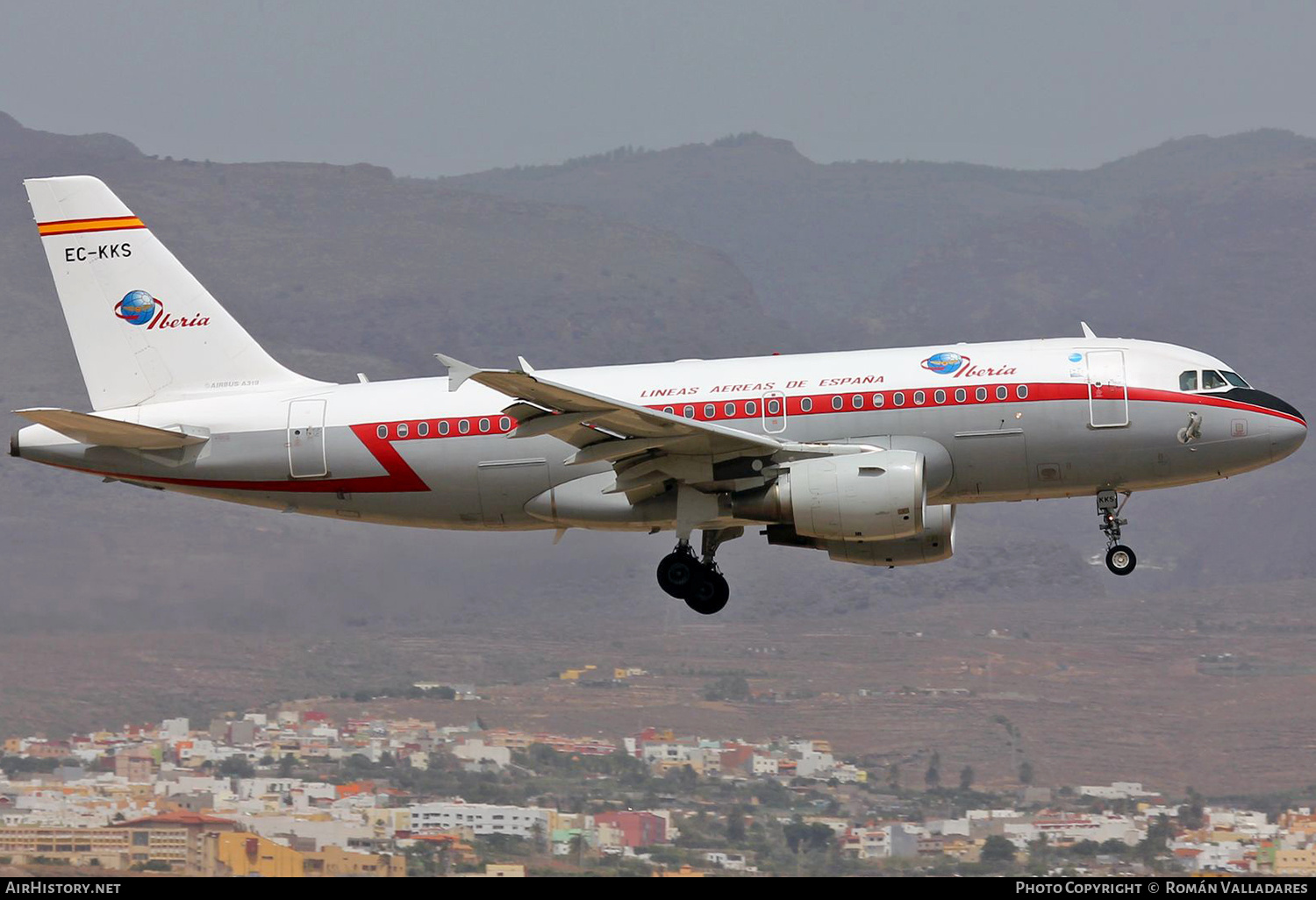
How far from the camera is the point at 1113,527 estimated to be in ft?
130

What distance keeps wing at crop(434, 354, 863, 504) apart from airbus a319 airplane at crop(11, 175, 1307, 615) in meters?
0.05

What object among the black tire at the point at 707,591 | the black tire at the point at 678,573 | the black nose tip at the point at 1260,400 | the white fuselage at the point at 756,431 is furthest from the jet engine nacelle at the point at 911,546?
the black nose tip at the point at 1260,400

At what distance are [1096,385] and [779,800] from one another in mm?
78017

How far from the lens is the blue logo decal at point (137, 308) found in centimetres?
4350

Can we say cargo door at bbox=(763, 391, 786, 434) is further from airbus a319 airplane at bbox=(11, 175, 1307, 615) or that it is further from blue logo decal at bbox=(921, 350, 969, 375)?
blue logo decal at bbox=(921, 350, 969, 375)

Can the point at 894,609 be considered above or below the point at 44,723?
above

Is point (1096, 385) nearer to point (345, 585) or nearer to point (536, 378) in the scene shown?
point (536, 378)

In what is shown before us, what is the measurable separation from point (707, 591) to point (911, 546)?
173 inches

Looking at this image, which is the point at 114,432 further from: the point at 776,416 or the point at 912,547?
the point at 912,547

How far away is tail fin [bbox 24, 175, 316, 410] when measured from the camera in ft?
141

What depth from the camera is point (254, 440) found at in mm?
40906

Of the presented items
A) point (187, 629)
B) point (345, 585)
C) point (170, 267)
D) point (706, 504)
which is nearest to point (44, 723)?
point (187, 629)

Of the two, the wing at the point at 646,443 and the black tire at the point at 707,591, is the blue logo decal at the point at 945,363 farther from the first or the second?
the black tire at the point at 707,591

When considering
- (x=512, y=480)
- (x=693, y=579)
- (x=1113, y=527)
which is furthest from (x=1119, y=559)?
(x=512, y=480)
